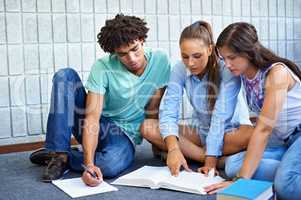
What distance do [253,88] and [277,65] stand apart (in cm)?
11

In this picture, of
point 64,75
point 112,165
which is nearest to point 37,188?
point 112,165

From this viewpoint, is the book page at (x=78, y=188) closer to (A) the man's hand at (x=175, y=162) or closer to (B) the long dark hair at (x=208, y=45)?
(A) the man's hand at (x=175, y=162)

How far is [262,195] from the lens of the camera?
3.33ft

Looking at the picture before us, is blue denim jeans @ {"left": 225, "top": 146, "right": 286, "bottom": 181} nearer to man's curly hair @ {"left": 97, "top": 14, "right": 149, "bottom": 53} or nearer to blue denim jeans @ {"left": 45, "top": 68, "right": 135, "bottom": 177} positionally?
blue denim jeans @ {"left": 45, "top": 68, "right": 135, "bottom": 177}

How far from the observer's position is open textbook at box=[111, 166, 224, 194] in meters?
1.30

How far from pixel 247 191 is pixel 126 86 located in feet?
2.23

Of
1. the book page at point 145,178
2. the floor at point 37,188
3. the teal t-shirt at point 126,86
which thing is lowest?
the floor at point 37,188

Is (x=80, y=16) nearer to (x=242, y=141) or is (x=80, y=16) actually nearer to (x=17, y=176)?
(x=17, y=176)

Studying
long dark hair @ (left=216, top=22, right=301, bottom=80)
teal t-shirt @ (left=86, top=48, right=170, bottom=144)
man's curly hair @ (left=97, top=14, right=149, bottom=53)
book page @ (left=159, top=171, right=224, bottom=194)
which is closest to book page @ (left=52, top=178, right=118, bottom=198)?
book page @ (left=159, top=171, right=224, bottom=194)

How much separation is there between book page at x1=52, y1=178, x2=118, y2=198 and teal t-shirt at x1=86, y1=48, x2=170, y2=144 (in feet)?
0.94

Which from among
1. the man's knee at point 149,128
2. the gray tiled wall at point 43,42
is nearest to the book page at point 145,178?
the man's knee at point 149,128

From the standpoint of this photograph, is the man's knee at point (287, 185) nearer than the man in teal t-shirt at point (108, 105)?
Yes

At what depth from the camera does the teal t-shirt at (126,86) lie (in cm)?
155

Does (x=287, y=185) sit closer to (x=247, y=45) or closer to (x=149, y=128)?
Answer: (x=247, y=45)
